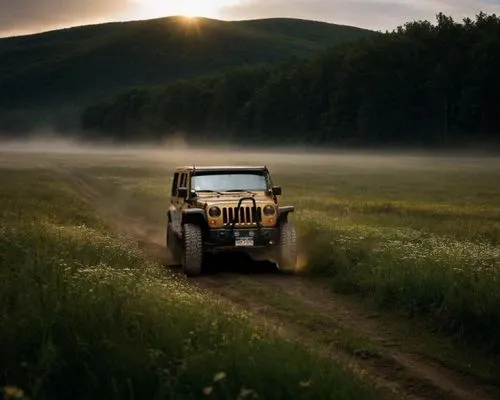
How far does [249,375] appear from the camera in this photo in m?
6.77

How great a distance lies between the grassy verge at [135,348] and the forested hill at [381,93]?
7551 cm

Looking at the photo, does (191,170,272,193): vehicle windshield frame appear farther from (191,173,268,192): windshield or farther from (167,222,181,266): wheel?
(167,222,181,266): wheel

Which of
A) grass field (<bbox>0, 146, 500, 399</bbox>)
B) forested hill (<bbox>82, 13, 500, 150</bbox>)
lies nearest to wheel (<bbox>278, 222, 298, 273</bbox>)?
grass field (<bbox>0, 146, 500, 399</bbox>)

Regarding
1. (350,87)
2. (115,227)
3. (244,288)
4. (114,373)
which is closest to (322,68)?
(350,87)

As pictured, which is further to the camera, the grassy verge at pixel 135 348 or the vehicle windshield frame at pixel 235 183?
the vehicle windshield frame at pixel 235 183

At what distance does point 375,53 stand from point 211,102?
51118 millimetres

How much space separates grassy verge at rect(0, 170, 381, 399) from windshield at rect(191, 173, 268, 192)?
6788mm

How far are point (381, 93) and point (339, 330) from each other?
84.7 meters

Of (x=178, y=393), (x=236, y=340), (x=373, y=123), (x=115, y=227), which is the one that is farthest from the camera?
(x=373, y=123)

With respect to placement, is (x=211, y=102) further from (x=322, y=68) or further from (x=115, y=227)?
(x=115, y=227)

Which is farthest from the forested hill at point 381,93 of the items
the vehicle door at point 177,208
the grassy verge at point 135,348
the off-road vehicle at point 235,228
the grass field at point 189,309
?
the grassy verge at point 135,348

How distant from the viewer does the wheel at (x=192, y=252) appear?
1520 cm

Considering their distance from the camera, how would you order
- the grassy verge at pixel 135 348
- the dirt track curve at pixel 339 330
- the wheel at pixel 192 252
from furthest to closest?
the wheel at pixel 192 252 → the dirt track curve at pixel 339 330 → the grassy verge at pixel 135 348

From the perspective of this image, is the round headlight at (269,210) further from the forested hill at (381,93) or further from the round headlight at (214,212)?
the forested hill at (381,93)
